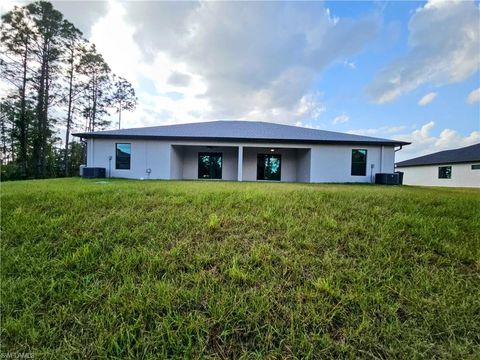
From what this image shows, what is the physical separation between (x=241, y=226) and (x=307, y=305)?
146 centimetres

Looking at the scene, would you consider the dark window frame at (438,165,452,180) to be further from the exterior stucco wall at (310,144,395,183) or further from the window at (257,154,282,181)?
the window at (257,154,282,181)

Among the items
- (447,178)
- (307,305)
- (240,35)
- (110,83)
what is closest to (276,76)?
(240,35)

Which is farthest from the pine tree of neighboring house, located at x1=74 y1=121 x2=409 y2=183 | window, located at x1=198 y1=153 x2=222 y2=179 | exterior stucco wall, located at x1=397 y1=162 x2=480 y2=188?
exterior stucco wall, located at x1=397 y1=162 x2=480 y2=188

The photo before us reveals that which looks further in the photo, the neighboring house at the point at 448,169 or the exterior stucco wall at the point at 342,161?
the neighboring house at the point at 448,169

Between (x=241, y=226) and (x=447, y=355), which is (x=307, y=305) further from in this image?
(x=241, y=226)

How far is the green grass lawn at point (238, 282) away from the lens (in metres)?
1.77

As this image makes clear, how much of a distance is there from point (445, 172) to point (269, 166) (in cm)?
1848

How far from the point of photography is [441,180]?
21.7m

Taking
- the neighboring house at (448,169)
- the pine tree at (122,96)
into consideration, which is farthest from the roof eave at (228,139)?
the pine tree at (122,96)

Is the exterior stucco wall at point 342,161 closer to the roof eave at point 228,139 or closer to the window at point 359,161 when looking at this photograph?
the window at point 359,161

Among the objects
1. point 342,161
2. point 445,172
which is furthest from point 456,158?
point 342,161

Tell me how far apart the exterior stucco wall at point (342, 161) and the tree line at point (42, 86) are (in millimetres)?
22147

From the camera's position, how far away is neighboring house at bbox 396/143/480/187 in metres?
19.1

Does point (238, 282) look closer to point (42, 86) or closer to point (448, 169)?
point (42, 86)
